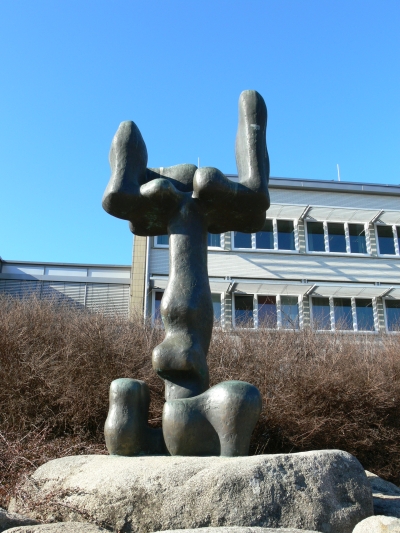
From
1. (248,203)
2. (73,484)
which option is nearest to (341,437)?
(248,203)

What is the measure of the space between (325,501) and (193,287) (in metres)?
2.33

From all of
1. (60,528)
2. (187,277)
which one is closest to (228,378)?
(187,277)

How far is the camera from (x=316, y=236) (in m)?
27.5

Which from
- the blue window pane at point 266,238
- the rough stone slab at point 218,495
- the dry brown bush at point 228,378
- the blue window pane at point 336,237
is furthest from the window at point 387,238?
the rough stone slab at point 218,495

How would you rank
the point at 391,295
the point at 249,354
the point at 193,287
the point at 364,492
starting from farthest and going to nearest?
the point at 391,295, the point at 249,354, the point at 193,287, the point at 364,492

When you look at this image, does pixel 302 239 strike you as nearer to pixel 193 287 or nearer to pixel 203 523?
Result: pixel 193 287

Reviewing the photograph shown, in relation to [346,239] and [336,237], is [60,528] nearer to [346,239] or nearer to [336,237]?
[346,239]

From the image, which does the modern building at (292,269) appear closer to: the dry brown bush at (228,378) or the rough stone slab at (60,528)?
the dry brown bush at (228,378)

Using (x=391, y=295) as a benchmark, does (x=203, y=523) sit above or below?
below

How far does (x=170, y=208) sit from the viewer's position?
5.82m

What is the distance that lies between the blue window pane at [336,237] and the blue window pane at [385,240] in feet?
6.12

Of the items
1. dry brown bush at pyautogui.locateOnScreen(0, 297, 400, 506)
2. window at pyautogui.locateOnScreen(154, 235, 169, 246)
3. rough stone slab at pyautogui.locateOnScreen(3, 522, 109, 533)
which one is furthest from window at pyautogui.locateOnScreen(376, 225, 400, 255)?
rough stone slab at pyautogui.locateOnScreen(3, 522, 109, 533)

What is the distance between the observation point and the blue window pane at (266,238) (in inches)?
1057

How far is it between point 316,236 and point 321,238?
265 mm
